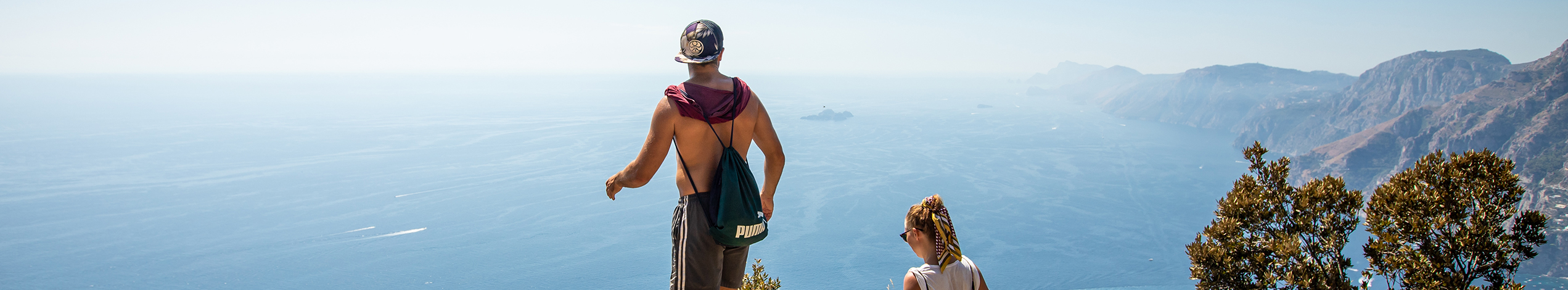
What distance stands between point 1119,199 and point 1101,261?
30.3 meters

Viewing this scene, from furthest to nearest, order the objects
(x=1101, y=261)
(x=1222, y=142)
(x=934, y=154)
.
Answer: (x=1222, y=142) < (x=934, y=154) < (x=1101, y=261)

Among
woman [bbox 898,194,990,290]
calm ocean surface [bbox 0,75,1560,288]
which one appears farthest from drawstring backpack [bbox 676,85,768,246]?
calm ocean surface [bbox 0,75,1560,288]

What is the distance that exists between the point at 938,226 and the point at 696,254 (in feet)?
4.12

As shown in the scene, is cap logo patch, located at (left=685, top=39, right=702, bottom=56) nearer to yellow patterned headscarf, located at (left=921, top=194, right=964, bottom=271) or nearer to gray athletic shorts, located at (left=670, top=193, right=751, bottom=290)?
gray athletic shorts, located at (left=670, top=193, right=751, bottom=290)

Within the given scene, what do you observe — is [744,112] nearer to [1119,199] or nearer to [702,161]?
[702,161]

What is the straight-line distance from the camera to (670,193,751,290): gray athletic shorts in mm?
3729

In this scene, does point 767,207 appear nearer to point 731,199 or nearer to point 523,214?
point 731,199

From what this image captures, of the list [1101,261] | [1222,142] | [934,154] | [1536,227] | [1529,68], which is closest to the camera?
[1536,227]

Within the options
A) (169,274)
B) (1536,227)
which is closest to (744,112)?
(1536,227)

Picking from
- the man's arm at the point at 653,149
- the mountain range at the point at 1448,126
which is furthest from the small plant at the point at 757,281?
the mountain range at the point at 1448,126

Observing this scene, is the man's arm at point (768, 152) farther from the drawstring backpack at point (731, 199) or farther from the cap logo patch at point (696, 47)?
the cap logo patch at point (696, 47)

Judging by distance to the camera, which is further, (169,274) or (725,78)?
(169,274)

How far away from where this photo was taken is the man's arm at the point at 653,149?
138 inches

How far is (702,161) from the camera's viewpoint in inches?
145
